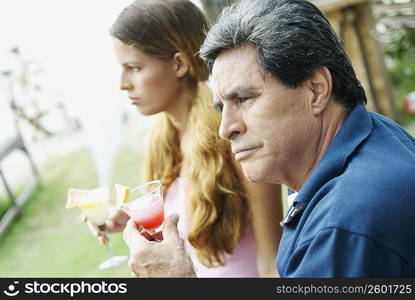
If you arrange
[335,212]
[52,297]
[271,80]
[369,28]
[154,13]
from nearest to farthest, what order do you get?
1. [335,212]
2. [271,80]
3. [52,297]
4. [154,13]
5. [369,28]

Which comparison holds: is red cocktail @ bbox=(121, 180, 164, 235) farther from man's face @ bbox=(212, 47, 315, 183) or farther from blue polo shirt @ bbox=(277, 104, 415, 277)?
blue polo shirt @ bbox=(277, 104, 415, 277)

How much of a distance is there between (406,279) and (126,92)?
1.04 meters

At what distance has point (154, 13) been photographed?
1.64 metres

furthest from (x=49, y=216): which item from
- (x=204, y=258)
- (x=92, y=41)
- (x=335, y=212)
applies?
(x=335, y=212)

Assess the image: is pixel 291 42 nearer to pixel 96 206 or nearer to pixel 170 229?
pixel 170 229

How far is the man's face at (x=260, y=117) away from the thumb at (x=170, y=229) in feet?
0.75

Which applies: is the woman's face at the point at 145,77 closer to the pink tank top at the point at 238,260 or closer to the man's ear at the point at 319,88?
the pink tank top at the point at 238,260

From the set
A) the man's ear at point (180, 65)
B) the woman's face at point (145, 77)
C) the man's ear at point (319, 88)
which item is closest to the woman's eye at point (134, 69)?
the woman's face at point (145, 77)

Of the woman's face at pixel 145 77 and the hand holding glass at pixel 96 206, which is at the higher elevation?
the woman's face at pixel 145 77

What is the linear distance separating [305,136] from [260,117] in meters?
0.11

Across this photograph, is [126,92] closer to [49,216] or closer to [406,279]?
[406,279]

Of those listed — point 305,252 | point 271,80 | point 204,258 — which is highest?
point 271,80

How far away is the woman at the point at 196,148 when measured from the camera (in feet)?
5.45

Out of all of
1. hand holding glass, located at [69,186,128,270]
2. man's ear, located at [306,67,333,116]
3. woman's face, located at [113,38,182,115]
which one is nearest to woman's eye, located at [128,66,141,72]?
woman's face, located at [113,38,182,115]
